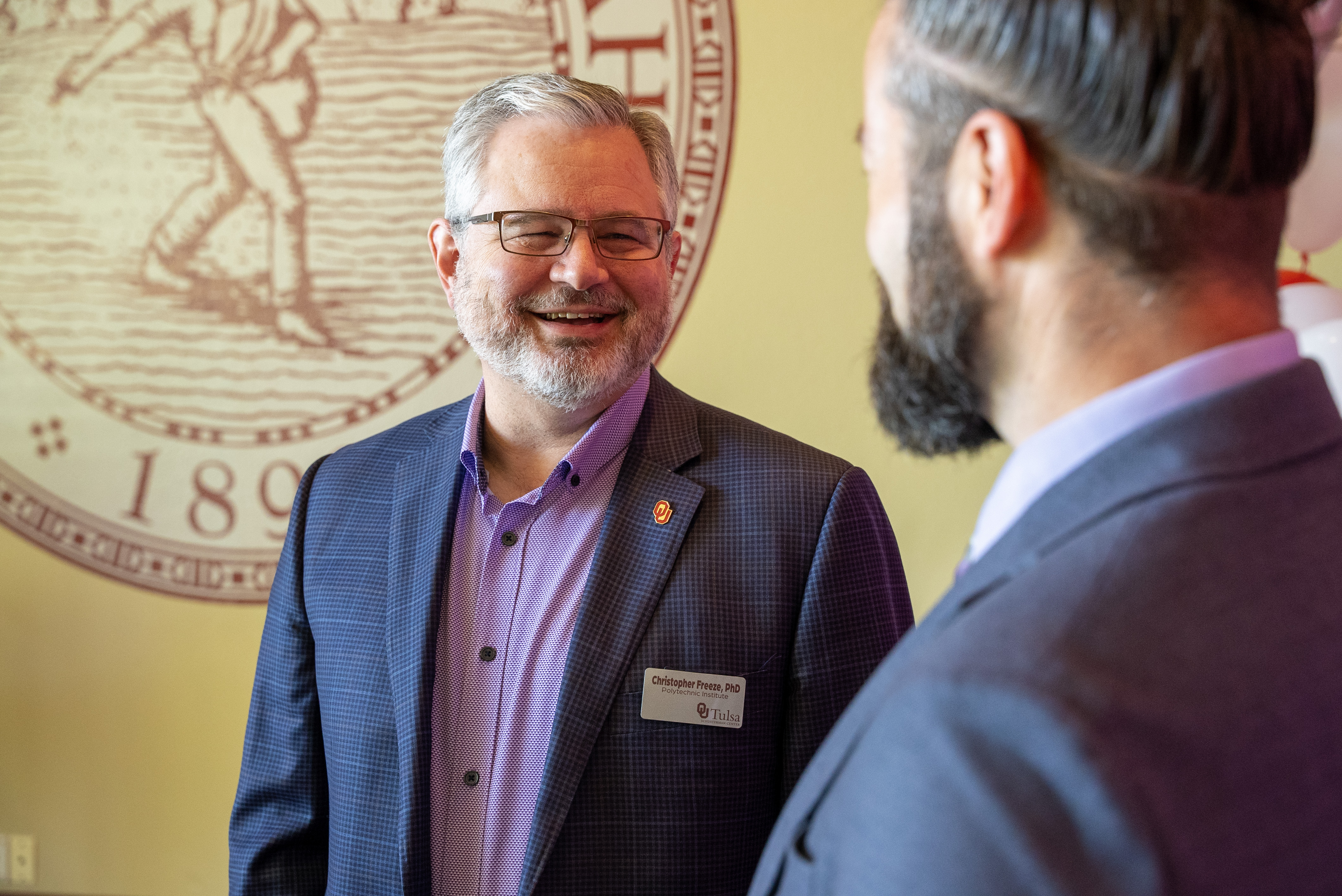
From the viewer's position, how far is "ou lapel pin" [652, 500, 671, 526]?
1466 mm

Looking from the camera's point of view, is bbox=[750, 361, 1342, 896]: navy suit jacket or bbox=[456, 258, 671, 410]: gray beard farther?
bbox=[456, 258, 671, 410]: gray beard

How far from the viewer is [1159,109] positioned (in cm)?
66

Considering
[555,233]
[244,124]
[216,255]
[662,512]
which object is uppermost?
[244,124]

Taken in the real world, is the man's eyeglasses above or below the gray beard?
above

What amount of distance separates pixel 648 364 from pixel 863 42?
1.39 metres

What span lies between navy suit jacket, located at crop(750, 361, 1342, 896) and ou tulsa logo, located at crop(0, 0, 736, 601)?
6.66 ft

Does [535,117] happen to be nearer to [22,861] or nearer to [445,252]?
[445,252]

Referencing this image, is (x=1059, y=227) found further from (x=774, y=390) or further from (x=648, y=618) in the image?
(x=774, y=390)

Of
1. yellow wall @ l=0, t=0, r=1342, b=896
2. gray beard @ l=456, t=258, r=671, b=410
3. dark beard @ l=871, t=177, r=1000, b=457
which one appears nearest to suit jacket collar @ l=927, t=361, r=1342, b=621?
dark beard @ l=871, t=177, r=1000, b=457

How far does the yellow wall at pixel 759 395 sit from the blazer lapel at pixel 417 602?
110 cm

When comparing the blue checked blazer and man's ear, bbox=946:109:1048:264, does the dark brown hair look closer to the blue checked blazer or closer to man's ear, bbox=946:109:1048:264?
man's ear, bbox=946:109:1048:264

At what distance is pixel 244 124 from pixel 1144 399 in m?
2.59

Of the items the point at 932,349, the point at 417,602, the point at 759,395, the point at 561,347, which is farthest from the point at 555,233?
the point at 759,395

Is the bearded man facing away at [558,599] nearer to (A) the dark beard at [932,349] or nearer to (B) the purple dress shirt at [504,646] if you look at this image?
(B) the purple dress shirt at [504,646]
